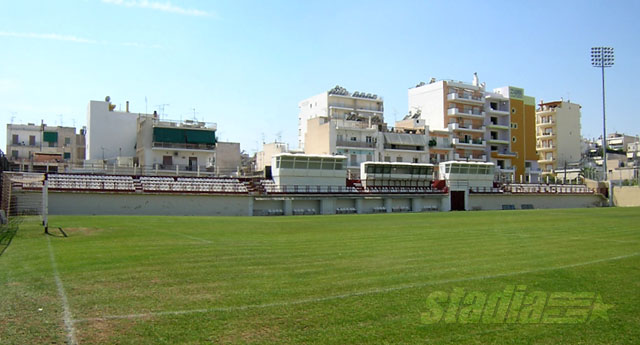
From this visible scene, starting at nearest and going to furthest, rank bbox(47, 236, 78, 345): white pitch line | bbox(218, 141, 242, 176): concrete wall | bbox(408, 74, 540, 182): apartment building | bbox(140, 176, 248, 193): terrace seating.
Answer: bbox(47, 236, 78, 345): white pitch line < bbox(140, 176, 248, 193): terrace seating < bbox(218, 141, 242, 176): concrete wall < bbox(408, 74, 540, 182): apartment building

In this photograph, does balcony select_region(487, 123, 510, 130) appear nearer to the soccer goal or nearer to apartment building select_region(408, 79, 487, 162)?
apartment building select_region(408, 79, 487, 162)

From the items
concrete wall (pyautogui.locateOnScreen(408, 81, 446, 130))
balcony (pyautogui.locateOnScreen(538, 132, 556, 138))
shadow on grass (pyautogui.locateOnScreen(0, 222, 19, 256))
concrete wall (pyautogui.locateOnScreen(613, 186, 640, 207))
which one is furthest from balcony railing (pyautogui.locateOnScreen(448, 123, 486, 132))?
shadow on grass (pyautogui.locateOnScreen(0, 222, 19, 256))

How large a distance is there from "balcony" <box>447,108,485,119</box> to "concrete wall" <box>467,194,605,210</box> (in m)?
26.7

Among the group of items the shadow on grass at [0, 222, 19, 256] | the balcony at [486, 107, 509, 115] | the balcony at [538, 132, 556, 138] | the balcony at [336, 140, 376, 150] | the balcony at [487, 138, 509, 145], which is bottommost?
the shadow on grass at [0, 222, 19, 256]

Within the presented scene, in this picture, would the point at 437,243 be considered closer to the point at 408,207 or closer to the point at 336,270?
the point at 336,270

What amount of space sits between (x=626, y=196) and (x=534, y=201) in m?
14.3

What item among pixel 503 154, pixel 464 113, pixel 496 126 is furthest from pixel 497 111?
pixel 464 113

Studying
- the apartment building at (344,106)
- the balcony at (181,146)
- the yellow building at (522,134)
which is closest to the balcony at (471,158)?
the yellow building at (522,134)

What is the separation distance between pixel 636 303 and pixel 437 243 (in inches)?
415

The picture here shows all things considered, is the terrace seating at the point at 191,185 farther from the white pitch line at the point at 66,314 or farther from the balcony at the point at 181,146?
the white pitch line at the point at 66,314

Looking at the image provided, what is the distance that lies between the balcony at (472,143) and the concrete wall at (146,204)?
55.8 metres

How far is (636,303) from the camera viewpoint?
10570 millimetres

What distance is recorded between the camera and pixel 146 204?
50.3m

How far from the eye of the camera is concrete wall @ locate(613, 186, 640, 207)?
78.0m
